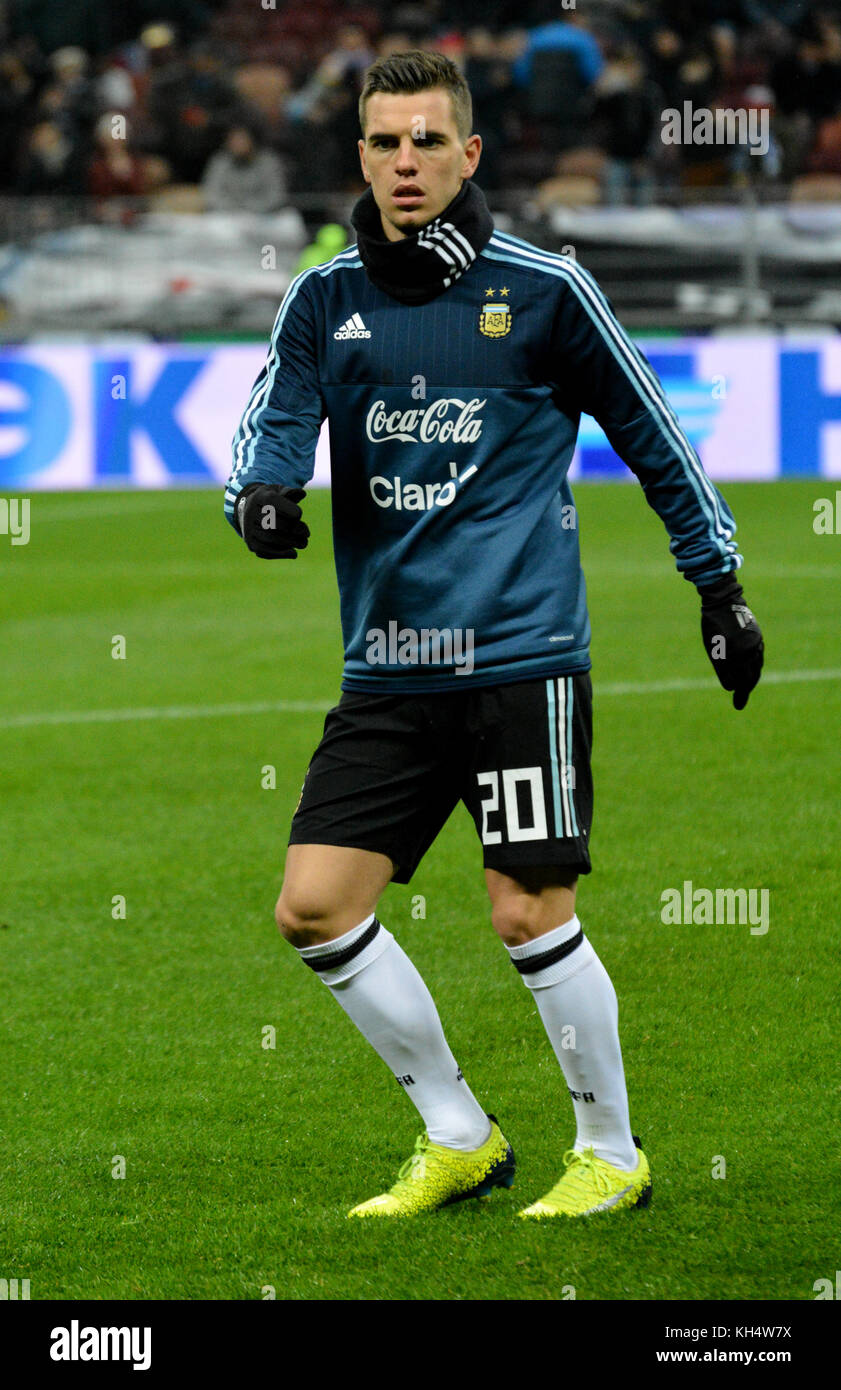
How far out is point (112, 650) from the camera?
9.62 metres

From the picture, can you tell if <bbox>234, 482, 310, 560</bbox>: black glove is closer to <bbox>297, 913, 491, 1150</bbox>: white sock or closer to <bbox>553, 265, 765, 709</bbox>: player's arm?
<bbox>553, 265, 765, 709</bbox>: player's arm

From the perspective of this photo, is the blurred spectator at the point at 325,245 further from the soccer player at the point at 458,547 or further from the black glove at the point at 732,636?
the black glove at the point at 732,636

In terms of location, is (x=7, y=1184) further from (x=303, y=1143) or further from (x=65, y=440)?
(x=65, y=440)

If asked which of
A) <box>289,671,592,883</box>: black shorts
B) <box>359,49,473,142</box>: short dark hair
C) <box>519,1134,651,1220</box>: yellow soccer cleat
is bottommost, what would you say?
<box>519,1134,651,1220</box>: yellow soccer cleat

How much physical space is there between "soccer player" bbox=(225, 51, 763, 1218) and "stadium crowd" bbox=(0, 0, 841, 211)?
13695mm

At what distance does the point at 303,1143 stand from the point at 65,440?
11.4 meters

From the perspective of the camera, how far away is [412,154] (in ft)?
11.1

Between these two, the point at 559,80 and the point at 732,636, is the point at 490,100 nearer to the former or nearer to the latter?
the point at 559,80

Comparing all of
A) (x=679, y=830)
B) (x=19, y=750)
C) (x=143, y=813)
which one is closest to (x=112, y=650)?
(x=19, y=750)

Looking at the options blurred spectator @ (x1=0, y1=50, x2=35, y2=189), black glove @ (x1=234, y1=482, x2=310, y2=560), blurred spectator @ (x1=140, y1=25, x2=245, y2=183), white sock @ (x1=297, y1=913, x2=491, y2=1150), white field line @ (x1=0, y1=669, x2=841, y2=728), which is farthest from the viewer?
blurred spectator @ (x1=0, y1=50, x2=35, y2=189)

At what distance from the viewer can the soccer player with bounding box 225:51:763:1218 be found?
3.42 metres

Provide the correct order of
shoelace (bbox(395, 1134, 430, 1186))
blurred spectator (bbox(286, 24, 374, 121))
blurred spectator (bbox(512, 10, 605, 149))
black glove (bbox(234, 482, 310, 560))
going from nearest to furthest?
black glove (bbox(234, 482, 310, 560)), shoelace (bbox(395, 1134, 430, 1186)), blurred spectator (bbox(512, 10, 605, 149)), blurred spectator (bbox(286, 24, 374, 121))

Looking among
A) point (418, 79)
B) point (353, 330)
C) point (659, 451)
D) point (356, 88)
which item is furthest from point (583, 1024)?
point (356, 88)

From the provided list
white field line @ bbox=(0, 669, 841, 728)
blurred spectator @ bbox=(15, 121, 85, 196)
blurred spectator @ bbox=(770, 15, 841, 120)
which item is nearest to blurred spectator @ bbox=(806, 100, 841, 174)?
blurred spectator @ bbox=(770, 15, 841, 120)
